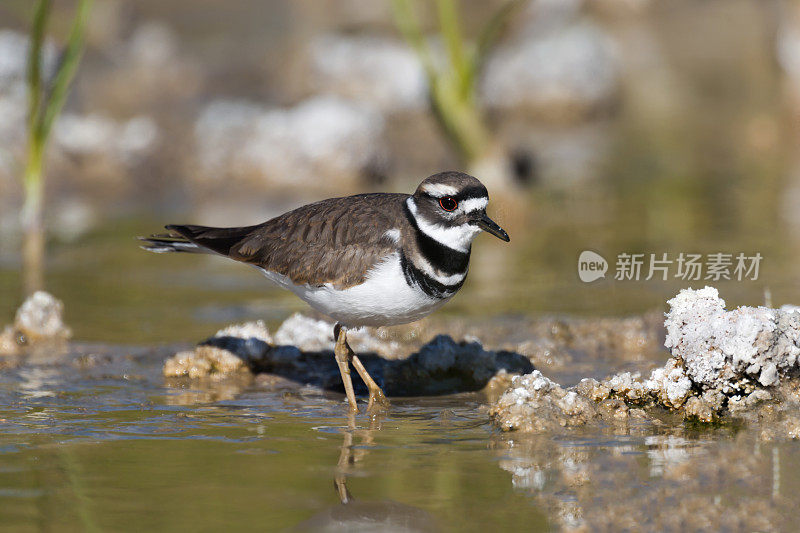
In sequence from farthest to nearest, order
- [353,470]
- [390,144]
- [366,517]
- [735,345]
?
[390,144] → [735,345] → [353,470] → [366,517]

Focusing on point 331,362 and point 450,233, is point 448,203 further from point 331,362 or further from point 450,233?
point 331,362

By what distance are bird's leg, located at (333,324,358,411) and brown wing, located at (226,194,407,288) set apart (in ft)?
1.36

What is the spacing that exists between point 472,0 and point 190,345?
71.0 feet

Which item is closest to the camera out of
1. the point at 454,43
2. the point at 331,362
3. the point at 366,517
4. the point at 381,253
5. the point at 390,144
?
the point at 366,517

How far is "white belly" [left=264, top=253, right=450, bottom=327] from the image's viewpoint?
6.13 m

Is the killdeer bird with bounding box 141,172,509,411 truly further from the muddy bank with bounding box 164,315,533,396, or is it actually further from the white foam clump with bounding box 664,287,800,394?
the white foam clump with bounding box 664,287,800,394

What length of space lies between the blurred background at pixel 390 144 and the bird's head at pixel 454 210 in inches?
103

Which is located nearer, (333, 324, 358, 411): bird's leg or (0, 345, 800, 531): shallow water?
(0, 345, 800, 531): shallow water

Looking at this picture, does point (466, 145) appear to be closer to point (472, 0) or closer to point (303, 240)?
point (303, 240)

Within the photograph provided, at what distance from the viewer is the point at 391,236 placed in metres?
6.28

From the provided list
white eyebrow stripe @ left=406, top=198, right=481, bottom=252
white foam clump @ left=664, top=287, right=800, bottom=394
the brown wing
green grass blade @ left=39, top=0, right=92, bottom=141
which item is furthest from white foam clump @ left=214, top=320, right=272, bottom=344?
green grass blade @ left=39, top=0, right=92, bottom=141

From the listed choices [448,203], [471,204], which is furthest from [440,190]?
[471,204]

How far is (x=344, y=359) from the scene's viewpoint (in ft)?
21.7

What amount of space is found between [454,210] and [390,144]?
1057cm
